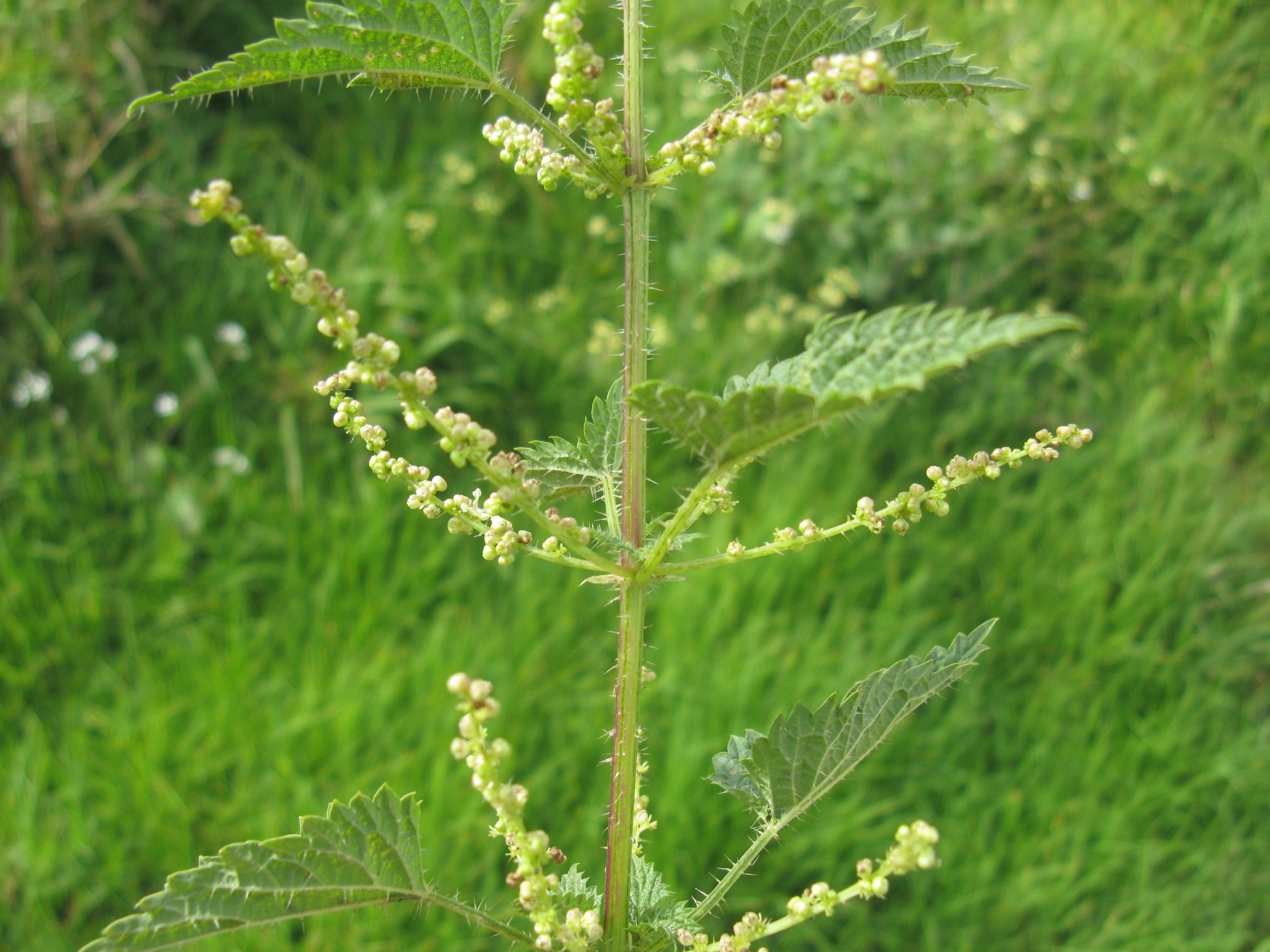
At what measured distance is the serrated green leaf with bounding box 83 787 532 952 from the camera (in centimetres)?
109

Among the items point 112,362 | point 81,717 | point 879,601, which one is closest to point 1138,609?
point 879,601

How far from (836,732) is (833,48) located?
914mm

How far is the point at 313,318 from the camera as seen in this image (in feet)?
15.2

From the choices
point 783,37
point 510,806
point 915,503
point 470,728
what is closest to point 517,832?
point 510,806

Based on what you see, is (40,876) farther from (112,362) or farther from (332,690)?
(112,362)

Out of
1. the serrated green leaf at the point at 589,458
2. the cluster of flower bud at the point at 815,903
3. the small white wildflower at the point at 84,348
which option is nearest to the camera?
the cluster of flower bud at the point at 815,903

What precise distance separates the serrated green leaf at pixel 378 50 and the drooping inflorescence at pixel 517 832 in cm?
67

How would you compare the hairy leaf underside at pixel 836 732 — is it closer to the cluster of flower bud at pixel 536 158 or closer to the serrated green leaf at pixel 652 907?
the serrated green leaf at pixel 652 907

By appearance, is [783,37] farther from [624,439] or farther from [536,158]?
[624,439]

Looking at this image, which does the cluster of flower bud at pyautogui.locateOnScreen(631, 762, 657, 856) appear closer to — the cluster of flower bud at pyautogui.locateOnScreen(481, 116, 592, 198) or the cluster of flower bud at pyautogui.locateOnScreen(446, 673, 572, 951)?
the cluster of flower bud at pyautogui.locateOnScreen(446, 673, 572, 951)

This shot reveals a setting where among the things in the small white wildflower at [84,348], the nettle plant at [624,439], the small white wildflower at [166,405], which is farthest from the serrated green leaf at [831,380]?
the small white wildflower at [84,348]

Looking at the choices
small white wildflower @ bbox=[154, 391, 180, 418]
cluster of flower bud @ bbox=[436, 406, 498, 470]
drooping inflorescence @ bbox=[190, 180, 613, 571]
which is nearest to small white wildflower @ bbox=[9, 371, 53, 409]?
small white wildflower @ bbox=[154, 391, 180, 418]

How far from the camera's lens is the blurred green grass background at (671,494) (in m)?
3.48

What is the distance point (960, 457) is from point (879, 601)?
316cm
